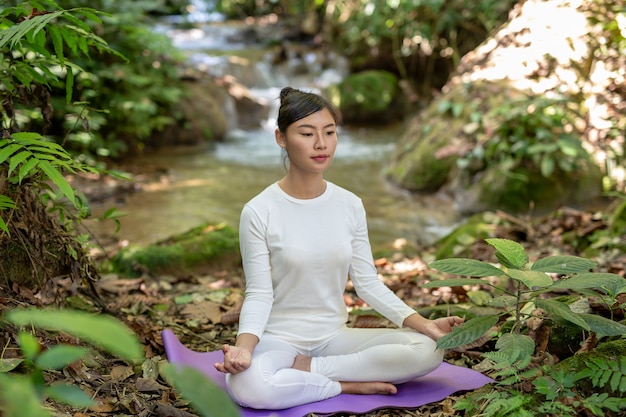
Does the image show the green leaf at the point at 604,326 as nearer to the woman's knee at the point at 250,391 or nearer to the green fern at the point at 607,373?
the green fern at the point at 607,373

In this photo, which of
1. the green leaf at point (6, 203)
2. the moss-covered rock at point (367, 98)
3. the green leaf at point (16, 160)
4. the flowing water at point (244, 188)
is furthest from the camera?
the moss-covered rock at point (367, 98)

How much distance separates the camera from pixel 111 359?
105 inches

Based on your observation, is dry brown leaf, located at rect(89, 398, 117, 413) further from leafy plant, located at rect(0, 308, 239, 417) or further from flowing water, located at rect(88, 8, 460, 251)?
flowing water, located at rect(88, 8, 460, 251)

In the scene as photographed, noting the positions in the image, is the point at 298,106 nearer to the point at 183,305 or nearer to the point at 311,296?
the point at 311,296

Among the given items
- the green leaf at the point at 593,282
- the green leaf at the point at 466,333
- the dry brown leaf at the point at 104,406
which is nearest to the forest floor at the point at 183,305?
the dry brown leaf at the point at 104,406

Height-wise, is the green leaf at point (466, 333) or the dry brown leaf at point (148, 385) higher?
the green leaf at point (466, 333)

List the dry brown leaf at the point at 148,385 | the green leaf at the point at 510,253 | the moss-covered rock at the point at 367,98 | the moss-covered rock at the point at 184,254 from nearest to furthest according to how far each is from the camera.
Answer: the green leaf at the point at 510,253 < the dry brown leaf at the point at 148,385 < the moss-covered rock at the point at 184,254 < the moss-covered rock at the point at 367,98

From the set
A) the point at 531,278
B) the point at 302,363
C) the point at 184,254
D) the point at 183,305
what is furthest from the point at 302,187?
the point at 184,254

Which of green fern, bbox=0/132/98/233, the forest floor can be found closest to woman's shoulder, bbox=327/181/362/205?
the forest floor

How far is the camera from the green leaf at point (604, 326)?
7.13 feet

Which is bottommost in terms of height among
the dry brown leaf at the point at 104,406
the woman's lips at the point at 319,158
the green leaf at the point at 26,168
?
the dry brown leaf at the point at 104,406

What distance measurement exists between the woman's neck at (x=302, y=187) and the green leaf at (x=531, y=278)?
863mm

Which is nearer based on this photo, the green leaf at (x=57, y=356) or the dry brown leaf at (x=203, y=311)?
the green leaf at (x=57, y=356)

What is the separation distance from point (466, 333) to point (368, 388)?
1.58ft
